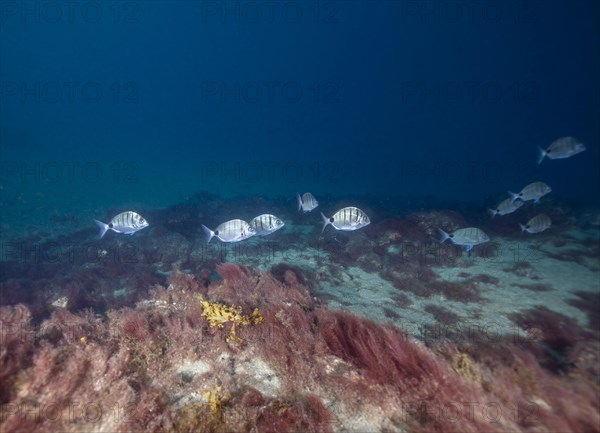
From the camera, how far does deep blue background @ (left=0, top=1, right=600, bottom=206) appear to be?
289 ft

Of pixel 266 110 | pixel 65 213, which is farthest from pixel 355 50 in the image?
pixel 65 213

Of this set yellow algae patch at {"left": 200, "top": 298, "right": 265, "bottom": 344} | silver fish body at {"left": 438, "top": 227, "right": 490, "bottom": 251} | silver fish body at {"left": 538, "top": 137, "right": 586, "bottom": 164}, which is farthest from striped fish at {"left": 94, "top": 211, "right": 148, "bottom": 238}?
silver fish body at {"left": 538, "top": 137, "right": 586, "bottom": 164}

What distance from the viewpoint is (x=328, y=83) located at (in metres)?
138

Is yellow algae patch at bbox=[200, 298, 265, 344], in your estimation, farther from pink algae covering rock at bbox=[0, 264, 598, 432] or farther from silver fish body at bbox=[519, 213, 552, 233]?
silver fish body at bbox=[519, 213, 552, 233]

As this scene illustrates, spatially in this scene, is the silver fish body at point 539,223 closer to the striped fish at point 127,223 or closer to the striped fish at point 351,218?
the striped fish at point 351,218

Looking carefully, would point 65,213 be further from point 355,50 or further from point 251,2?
point 251,2

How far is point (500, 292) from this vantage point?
802 cm

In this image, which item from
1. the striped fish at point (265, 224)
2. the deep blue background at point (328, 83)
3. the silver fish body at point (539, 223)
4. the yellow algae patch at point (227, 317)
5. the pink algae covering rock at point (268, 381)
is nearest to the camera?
the pink algae covering rock at point (268, 381)

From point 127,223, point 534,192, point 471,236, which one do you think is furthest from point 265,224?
point 534,192

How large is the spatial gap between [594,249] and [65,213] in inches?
1220

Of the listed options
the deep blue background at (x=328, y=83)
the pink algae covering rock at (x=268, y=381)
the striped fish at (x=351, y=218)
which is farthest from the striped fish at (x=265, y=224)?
the deep blue background at (x=328, y=83)

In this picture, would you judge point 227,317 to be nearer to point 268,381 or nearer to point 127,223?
point 268,381

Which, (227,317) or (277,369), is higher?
(227,317)

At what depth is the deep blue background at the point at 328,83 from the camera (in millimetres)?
88125
